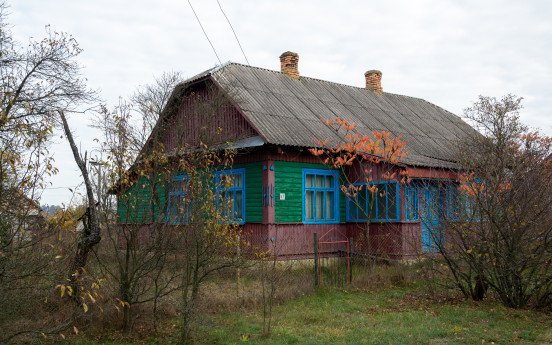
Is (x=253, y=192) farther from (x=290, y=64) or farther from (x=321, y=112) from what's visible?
(x=290, y=64)

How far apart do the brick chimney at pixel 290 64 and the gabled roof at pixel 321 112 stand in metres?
0.34

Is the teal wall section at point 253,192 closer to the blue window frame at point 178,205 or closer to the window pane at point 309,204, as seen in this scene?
the window pane at point 309,204

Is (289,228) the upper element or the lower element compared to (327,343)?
upper

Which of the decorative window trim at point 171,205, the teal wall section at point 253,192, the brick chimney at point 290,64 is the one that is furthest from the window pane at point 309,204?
the decorative window trim at point 171,205

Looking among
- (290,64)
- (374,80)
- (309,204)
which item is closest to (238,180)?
(309,204)

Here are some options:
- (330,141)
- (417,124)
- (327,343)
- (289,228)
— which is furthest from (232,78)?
(327,343)

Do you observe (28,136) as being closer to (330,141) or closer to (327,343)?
(327,343)

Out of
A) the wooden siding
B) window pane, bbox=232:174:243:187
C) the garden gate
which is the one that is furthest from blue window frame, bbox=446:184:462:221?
window pane, bbox=232:174:243:187

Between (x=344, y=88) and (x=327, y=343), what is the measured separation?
50.2 feet

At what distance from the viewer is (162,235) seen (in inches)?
313

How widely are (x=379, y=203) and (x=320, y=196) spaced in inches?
66.4

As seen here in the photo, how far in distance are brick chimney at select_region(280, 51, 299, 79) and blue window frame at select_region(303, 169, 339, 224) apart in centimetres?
580

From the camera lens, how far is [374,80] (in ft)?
76.8

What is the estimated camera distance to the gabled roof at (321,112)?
15.3 meters
